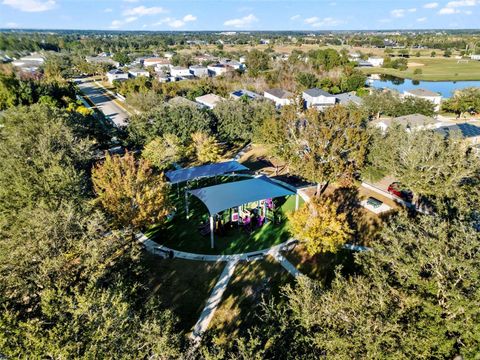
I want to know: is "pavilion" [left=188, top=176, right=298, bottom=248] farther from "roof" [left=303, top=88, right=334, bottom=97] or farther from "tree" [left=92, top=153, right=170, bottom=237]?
"roof" [left=303, top=88, right=334, bottom=97]

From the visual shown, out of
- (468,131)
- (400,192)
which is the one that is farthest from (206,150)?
(468,131)

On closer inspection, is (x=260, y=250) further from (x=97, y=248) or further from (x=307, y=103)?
(x=307, y=103)

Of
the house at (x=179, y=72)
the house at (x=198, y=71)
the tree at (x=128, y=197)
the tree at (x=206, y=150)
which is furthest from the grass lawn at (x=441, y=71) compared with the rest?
the tree at (x=128, y=197)

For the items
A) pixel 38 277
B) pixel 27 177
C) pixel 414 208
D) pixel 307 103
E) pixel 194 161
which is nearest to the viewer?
pixel 38 277

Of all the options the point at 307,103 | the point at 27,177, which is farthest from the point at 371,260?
the point at 307,103

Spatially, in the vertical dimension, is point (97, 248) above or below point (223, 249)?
above
